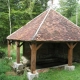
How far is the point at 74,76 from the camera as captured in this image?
10227 millimetres

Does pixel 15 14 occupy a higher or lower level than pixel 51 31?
higher

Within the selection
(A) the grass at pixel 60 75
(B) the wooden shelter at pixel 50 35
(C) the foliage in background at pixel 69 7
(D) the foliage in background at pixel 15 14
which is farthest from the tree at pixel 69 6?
(A) the grass at pixel 60 75

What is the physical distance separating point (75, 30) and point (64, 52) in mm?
3013

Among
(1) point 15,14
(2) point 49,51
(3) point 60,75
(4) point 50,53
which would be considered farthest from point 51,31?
(1) point 15,14

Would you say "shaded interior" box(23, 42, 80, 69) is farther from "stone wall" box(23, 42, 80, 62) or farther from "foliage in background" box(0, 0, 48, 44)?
"foliage in background" box(0, 0, 48, 44)

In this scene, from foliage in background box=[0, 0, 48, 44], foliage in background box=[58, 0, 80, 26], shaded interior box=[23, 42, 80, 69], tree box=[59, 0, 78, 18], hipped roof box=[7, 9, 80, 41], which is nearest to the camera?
hipped roof box=[7, 9, 80, 41]

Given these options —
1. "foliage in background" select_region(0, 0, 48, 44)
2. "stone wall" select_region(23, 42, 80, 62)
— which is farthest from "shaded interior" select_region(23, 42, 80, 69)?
"foliage in background" select_region(0, 0, 48, 44)

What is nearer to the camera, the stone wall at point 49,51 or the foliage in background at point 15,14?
the stone wall at point 49,51

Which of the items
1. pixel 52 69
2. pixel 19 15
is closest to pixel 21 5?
pixel 19 15

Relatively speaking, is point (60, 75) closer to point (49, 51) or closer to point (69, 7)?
point (49, 51)

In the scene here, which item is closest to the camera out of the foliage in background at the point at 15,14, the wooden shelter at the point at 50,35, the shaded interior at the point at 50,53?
Answer: the wooden shelter at the point at 50,35

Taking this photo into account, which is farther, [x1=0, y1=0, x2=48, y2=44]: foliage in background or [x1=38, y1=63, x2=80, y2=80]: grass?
[x1=0, y1=0, x2=48, y2=44]: foliage in background

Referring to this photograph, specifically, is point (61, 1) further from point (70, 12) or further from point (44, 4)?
point (44, 4)

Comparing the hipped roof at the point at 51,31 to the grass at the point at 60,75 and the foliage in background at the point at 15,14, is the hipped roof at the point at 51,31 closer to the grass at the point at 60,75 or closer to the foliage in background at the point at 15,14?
the grass at the point at 60,75
